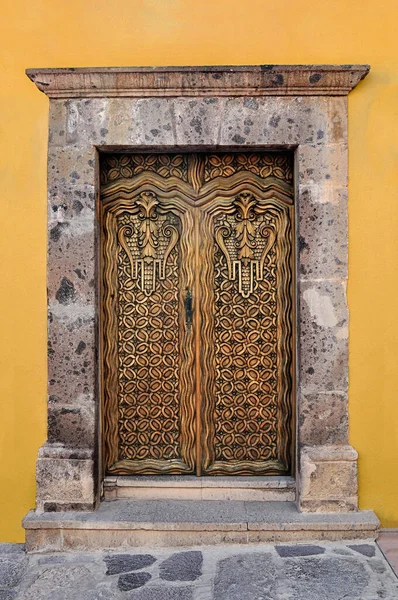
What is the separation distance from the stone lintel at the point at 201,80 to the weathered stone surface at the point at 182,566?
2.96 metres

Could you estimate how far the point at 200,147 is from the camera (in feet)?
11.4

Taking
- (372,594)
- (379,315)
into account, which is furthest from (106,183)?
(372,594)

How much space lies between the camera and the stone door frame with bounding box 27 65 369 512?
3406 mm

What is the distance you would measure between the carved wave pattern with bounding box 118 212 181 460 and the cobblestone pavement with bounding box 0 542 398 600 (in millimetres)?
785

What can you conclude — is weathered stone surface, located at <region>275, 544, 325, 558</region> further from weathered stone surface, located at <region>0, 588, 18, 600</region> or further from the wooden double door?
weathered stone surface, located at <region>0, 588, 18, 600</region>

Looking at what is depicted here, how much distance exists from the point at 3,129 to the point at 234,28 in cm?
168

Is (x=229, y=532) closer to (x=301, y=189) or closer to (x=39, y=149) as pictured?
(x=301, y=189)

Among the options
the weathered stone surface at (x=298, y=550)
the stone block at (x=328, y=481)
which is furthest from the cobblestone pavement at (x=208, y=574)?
the stone block at (x=328, y=481)

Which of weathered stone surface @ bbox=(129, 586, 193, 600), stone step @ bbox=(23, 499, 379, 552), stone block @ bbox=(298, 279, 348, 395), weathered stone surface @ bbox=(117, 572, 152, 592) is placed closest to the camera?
weathered stone surface @ bbox=(129, 586, 193, 600)

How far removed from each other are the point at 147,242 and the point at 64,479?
1.70 metres

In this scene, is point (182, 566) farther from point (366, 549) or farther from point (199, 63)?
point (199, 63)

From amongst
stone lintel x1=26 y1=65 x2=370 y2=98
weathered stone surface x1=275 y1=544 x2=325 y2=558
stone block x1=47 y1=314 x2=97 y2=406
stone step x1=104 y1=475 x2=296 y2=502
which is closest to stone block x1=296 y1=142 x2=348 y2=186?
stone lintel x1=26 y1=65 x2=370 y2=98

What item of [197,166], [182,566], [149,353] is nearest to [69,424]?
[149,353]

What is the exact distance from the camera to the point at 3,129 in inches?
136
